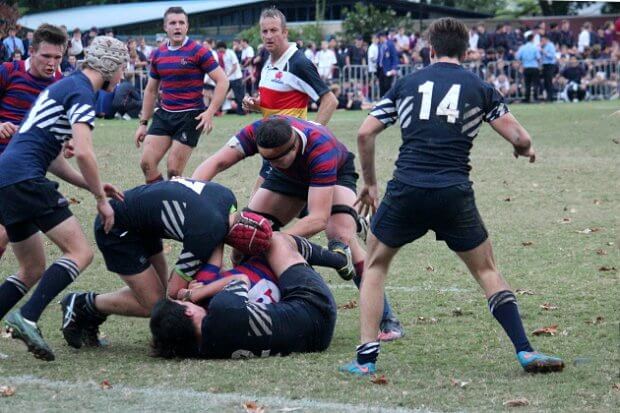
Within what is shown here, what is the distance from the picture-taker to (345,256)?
7.52 metres

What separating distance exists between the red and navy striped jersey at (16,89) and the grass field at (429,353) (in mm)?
1355

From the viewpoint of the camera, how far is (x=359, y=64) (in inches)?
1341

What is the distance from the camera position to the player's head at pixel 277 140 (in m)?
7.10

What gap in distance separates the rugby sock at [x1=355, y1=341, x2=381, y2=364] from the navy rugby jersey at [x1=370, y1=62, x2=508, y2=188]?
0.89 meters

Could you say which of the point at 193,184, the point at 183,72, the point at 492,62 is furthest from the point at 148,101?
the point at 492,62

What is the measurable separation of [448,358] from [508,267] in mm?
3205

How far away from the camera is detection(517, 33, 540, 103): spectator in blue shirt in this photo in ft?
107

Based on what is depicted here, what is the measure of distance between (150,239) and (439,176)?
2.01m

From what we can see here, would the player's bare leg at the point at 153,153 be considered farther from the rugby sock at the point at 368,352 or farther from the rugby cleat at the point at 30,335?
the rugby sock at the point at 368,352

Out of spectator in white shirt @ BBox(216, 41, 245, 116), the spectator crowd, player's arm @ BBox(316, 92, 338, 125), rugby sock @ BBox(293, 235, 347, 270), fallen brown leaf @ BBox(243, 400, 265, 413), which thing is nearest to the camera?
fallen brown leaf @ BBox(243, 400, 265, 413)

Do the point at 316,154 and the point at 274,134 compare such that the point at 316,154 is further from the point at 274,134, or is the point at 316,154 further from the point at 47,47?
the point at 47,47

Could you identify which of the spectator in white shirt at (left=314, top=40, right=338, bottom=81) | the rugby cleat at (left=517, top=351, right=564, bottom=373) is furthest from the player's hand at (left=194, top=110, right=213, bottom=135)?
the spectator in white shirt at (left=314, top=40, right=338, bottom=81)

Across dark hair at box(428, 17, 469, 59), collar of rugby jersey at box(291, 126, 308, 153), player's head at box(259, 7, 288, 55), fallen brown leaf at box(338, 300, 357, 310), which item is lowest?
fallen brown leaf at box(338, 300, 357, 310)

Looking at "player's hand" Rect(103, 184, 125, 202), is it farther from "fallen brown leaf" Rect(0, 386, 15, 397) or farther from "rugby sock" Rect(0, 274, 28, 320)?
"fallen brown leaf" Rect(0, 386, 15, 397)
